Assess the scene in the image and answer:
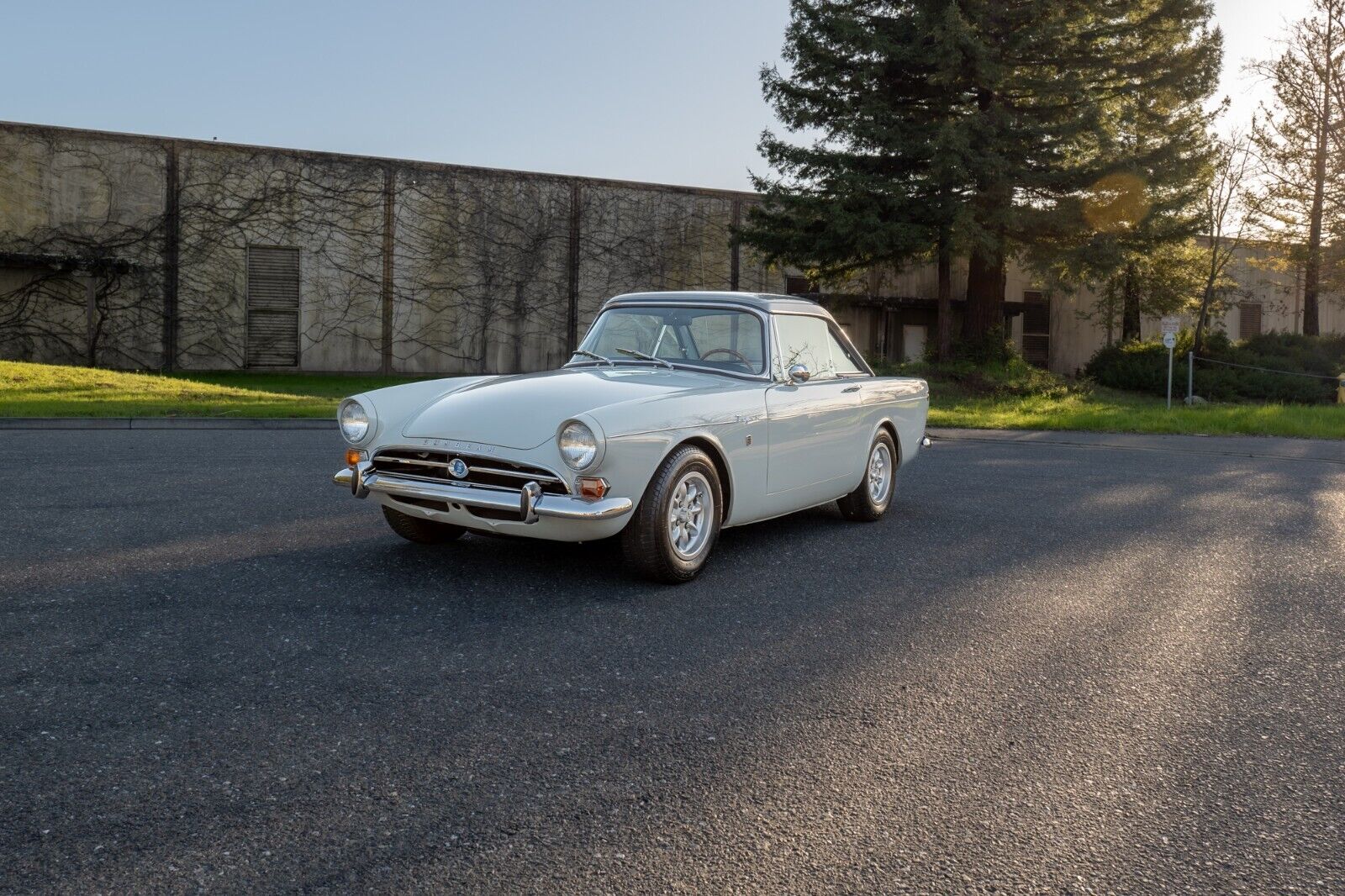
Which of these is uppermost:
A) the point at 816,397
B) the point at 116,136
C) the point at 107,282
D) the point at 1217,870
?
the point at 116,136

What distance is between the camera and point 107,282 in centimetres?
2556

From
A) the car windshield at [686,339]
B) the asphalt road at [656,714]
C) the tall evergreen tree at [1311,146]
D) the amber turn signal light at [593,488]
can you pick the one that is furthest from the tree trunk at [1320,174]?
the amber turn signal light at [593,488]

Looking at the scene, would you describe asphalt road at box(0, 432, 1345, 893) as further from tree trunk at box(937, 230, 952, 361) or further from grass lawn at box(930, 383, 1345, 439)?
tree trunk at box(937, 230, 952, 361)

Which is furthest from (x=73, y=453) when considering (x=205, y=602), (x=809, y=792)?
(x=809, y=792)

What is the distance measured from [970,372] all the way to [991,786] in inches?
872

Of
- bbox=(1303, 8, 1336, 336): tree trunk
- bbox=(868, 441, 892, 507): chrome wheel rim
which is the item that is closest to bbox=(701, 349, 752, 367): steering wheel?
bbox=(868, 441, 892, 507): chrome wheel rim

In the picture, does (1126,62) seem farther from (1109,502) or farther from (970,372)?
(1109,502)

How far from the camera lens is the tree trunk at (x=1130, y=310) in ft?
105

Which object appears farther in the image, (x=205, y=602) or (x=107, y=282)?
(x=107, y=282)

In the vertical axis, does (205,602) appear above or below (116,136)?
below

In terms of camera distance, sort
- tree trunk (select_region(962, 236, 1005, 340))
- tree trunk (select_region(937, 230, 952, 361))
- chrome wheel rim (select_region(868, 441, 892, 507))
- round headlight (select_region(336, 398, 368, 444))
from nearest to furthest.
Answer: round headlight (select_region(336, 398, 368, 444)), chrome wheel rim (select_region(868, 441, 892, 507)), tree trunk (select_region(937, 230, 952, 361)), tree trunk (select_region(962, 236, 1005, 340))

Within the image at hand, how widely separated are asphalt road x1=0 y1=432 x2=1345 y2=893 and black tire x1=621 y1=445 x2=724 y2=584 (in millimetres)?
138

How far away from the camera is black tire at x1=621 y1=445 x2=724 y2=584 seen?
543cm

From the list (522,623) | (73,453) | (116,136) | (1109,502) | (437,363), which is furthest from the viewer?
(437,363)
